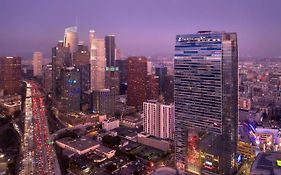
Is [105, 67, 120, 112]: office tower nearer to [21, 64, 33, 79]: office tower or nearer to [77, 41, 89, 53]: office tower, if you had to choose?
[77, 41, 89, 53]: office tower

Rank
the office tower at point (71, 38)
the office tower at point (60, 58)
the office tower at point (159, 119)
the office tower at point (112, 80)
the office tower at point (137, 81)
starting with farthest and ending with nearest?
the office tower at point (71, 38) < the office tower at point (60, 58) < the office tower at point (112, 80) < the office tower at point (137, 81) < the office tower at point (159, 119)

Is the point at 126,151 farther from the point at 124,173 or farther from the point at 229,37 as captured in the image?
the point at 229,37

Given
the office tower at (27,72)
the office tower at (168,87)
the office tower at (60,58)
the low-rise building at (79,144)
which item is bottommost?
the low-rise building at (79,144)

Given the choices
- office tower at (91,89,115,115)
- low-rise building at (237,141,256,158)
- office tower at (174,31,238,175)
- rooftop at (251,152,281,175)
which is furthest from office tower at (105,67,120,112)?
rooftop at (251,152,281,175)

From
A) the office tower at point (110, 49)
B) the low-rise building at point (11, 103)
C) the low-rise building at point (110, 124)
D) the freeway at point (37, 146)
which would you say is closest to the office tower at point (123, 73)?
the office tower at point (110, 49)

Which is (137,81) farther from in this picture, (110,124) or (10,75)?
(10,75)

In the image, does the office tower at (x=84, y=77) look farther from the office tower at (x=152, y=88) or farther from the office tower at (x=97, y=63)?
the office tower at (x=152, y=88)
